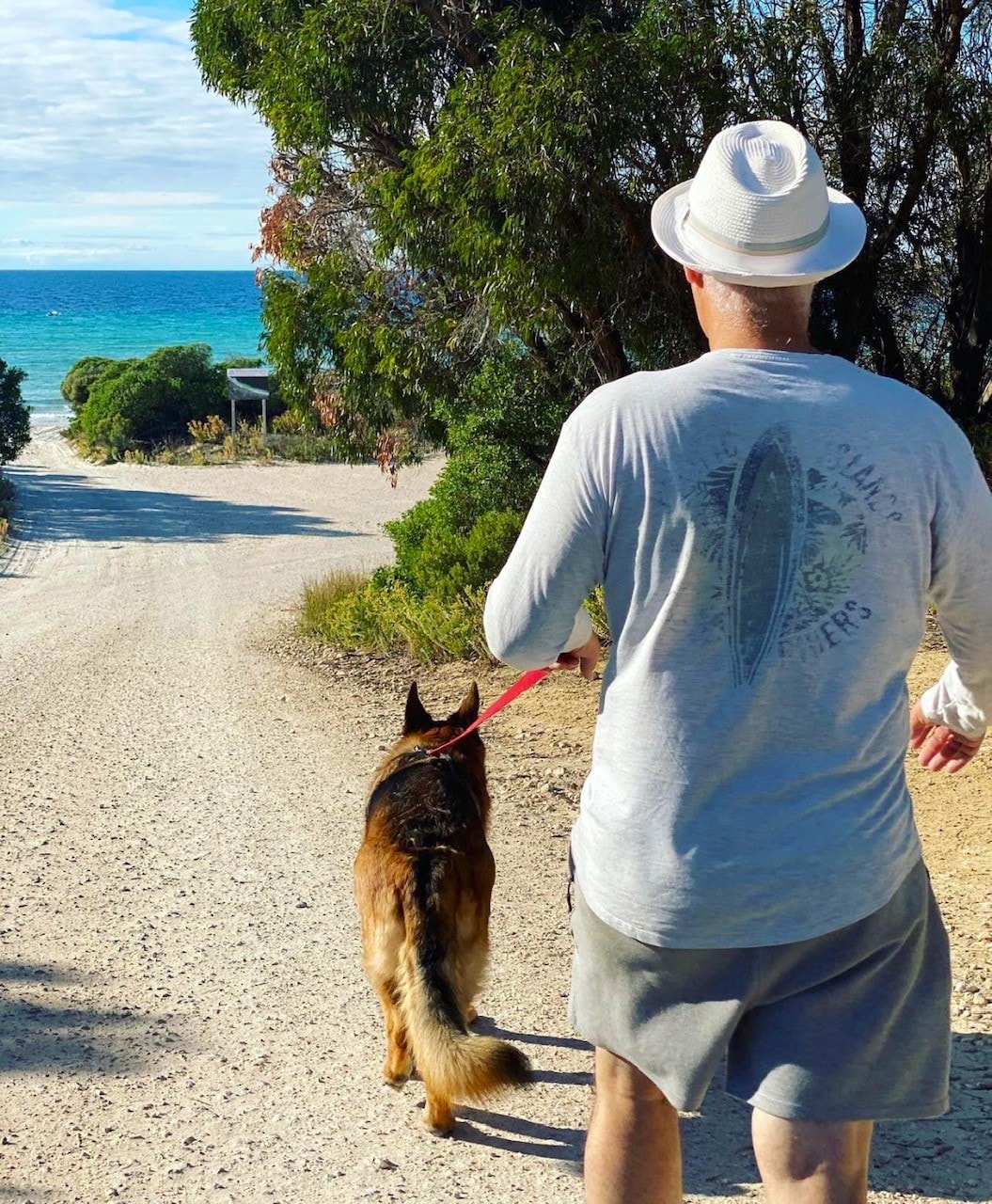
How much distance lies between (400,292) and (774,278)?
10218mm

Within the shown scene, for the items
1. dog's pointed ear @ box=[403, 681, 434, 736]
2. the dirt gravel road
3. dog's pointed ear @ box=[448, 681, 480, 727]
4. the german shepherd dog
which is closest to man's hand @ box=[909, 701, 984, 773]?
the german shepherd dog

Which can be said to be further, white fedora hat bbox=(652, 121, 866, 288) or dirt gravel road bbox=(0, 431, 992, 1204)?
dirt gravel road bbox=(0, 431, 992, 1204)

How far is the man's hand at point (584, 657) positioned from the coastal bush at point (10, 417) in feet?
78.0

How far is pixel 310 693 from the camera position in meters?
10.1

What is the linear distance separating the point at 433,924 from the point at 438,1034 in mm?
348

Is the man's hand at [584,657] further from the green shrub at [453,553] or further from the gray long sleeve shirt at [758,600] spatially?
the green shrub at [453,553]

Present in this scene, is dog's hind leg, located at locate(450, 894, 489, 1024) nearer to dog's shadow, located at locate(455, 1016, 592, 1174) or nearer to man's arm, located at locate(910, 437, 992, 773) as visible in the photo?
dog's shadow, located at locate(455, 1016, 592, 1174)

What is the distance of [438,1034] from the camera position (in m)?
3.42

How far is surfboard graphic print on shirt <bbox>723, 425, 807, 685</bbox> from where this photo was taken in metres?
2.09

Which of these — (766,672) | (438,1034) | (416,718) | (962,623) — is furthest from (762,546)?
(416,718)

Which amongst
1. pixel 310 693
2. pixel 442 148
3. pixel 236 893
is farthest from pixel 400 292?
pixel 236 893

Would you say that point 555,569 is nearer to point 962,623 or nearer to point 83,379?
point 962,623

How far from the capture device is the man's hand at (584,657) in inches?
96.0

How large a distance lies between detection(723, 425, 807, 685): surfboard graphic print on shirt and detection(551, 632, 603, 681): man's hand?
1.28 ft
